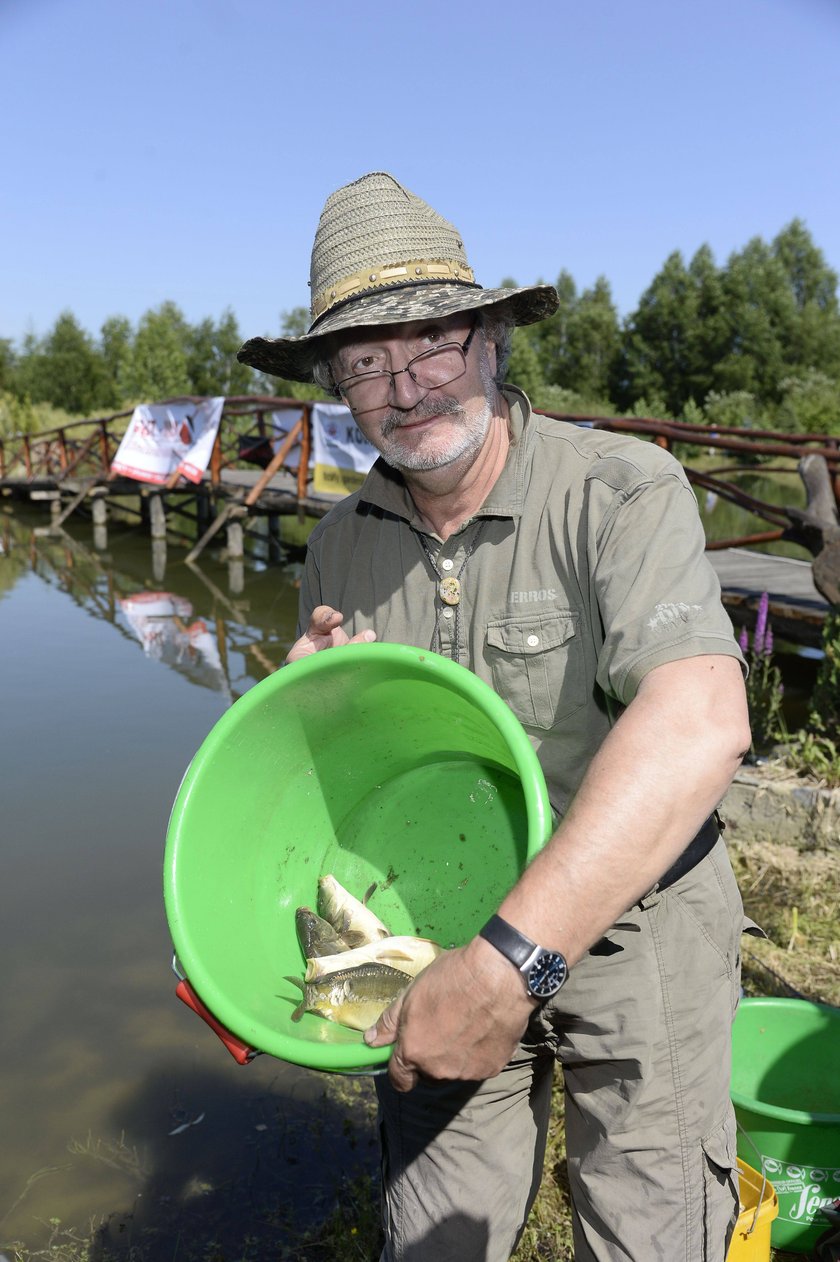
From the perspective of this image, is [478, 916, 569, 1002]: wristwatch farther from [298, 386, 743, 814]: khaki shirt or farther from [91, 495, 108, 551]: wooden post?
[91, 495, 108, 551]: wooden post

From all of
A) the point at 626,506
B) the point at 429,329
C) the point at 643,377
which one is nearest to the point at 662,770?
the point at 626,506

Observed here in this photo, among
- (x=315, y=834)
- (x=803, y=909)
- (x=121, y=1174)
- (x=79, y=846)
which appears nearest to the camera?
(x=315, y=834)

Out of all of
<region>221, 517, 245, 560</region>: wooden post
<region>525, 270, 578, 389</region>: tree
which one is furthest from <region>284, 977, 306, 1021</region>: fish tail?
<region>525, 270, 578, 389</region>: tree

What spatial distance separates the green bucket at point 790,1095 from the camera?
2.53m

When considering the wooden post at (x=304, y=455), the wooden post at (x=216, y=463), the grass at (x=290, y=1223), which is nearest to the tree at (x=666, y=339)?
the wooden post at (x=216, y=463)

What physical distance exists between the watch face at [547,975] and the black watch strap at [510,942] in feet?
0.06

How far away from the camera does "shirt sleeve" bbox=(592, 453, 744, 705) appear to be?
1.53 m

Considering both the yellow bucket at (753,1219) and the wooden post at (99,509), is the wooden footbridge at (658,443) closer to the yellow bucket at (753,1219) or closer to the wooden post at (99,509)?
the wooden post at (99,509)

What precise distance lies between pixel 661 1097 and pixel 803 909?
2.70m

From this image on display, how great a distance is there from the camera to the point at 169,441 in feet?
57.4

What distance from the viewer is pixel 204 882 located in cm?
187

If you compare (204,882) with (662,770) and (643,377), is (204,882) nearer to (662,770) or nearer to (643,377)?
(662,770)

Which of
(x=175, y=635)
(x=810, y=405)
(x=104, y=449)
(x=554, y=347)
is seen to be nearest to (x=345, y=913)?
(x=175, y=635)

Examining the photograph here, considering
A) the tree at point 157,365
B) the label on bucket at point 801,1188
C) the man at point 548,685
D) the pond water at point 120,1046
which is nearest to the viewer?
the man at point 548,685
